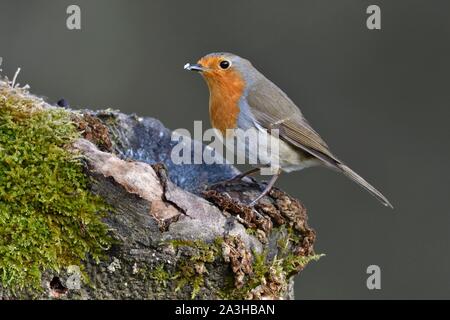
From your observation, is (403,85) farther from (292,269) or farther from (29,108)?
(29,108)

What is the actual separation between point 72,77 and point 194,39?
1.32 metres

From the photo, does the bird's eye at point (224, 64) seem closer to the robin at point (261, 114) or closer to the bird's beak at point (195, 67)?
the robin at point (261, 114)

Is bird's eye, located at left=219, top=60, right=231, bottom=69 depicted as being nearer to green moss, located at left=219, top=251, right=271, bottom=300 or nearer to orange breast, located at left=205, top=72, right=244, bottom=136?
orange breast, located at left=205, top=72, right=244, bottom=136

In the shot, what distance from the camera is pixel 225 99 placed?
492 centimetres

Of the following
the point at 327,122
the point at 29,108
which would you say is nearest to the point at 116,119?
the point at 29,108

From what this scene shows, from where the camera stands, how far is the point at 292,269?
3.89 m

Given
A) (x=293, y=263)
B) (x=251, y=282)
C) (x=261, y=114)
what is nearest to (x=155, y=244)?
(x=251, y=282)

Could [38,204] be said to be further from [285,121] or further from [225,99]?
[285,121]

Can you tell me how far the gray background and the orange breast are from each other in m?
2.82

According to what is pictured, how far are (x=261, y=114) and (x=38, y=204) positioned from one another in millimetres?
1907

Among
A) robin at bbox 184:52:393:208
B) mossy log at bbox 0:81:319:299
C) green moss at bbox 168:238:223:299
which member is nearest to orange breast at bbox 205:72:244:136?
robin at bbox 184:52:393:208

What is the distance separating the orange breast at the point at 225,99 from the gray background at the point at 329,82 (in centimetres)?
282

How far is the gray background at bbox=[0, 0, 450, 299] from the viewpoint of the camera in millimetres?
7621

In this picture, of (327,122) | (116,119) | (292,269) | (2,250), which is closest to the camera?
(2,250)
